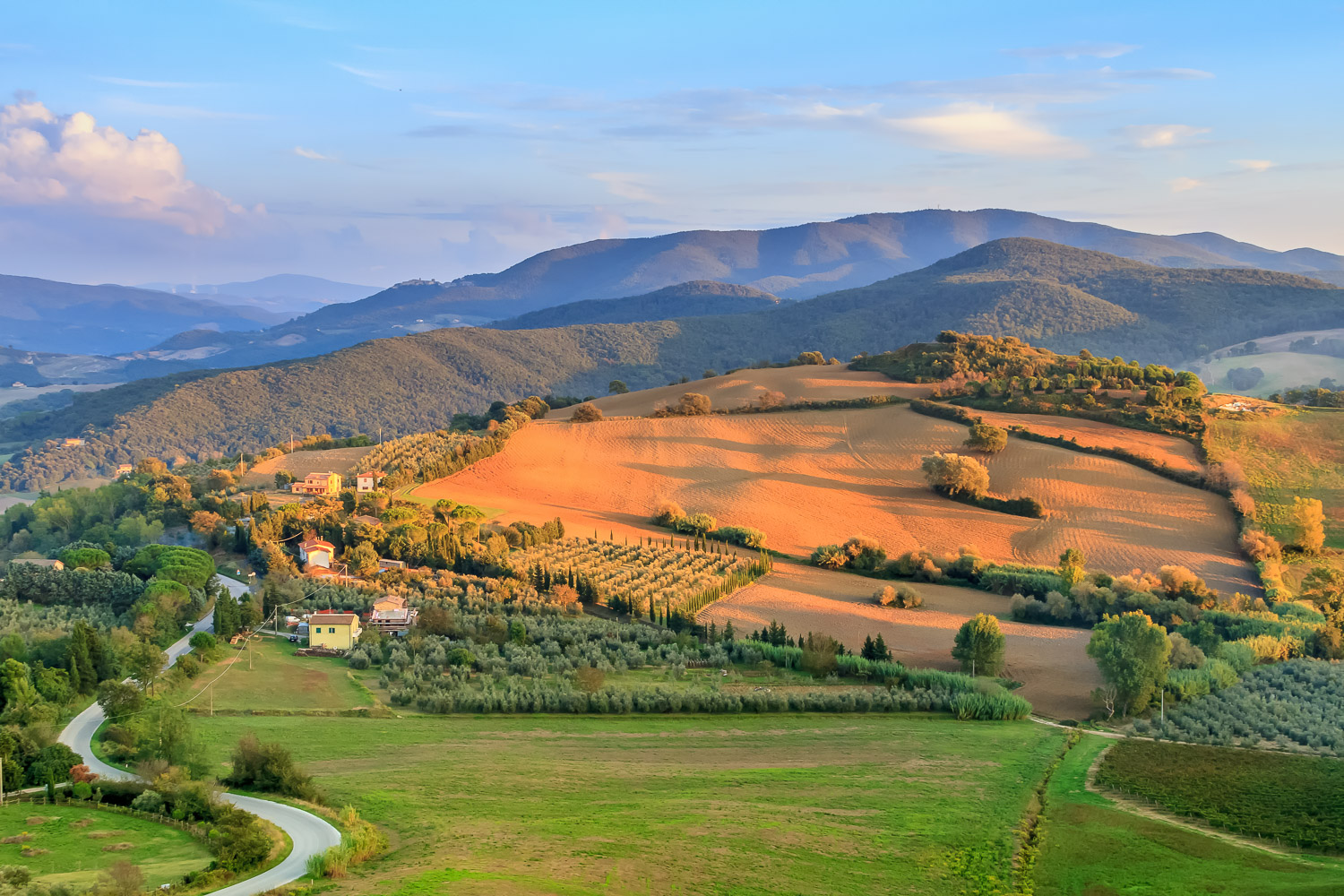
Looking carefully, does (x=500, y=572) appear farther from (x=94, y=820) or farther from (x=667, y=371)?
(x=667, y=371)

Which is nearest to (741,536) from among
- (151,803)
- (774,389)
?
(774,389)

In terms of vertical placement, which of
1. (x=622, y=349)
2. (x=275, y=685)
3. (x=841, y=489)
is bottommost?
(x=275, y=685)

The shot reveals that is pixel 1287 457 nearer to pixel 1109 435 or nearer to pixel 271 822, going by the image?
pixel 1109 435

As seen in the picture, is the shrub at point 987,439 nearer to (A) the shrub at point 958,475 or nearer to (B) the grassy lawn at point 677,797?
(A) the shrub at point 958,475

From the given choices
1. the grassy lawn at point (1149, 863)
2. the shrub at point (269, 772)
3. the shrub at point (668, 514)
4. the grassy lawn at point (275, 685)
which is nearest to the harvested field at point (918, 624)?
the shrub at point (668, 514)

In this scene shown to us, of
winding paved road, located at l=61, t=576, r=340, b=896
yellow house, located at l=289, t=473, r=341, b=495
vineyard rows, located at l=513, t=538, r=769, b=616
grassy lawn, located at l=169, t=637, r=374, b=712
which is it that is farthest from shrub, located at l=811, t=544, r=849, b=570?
winding paved road, located at l=61, t=576, r=340, b=896

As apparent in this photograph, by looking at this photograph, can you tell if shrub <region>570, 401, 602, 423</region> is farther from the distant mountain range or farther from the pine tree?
the distant mountain range
